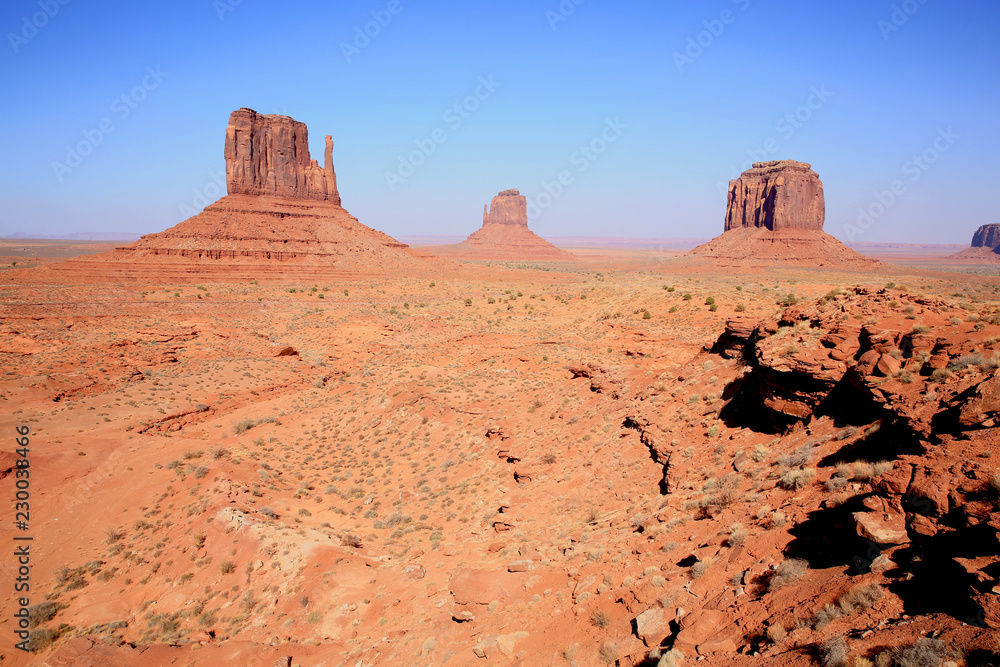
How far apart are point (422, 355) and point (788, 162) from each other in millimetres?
107728

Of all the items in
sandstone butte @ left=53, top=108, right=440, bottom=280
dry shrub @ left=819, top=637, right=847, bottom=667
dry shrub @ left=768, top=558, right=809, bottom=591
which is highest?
sandstone butte @ left=53, top=108, right=440, bottom=280

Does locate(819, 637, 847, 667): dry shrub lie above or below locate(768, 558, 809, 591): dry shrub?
above

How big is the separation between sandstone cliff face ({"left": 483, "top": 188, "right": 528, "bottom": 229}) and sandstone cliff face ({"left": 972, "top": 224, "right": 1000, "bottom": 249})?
151m

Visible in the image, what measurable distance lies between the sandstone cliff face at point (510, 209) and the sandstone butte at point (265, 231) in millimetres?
84737

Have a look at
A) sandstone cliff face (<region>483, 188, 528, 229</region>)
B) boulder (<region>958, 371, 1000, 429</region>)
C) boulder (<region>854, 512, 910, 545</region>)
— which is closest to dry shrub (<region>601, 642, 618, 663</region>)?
boulder (<region>854, 512, 910, 545</region>)

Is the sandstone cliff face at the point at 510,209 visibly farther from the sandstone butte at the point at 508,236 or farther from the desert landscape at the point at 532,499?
the desert landscape at the point at 532,499

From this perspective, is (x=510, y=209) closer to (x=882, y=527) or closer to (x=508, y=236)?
(x=508, y=236)

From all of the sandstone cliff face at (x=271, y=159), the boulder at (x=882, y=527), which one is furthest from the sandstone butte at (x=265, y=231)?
the boulder at (x=882, y=527)

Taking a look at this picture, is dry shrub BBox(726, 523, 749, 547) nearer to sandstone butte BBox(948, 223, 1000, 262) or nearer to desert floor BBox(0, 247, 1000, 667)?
desert floor BBox(0, 247, 1000, 667)

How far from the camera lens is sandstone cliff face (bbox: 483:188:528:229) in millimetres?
163625

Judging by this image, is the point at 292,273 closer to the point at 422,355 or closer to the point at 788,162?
the point at 422,355

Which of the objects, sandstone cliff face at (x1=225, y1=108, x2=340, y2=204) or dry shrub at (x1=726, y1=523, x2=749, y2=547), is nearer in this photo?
dry shrub at (x1=726, y1=523, x2=749, y2=547)

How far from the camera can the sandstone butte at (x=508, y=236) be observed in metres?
154

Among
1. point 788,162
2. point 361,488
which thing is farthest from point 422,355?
point 788,162
